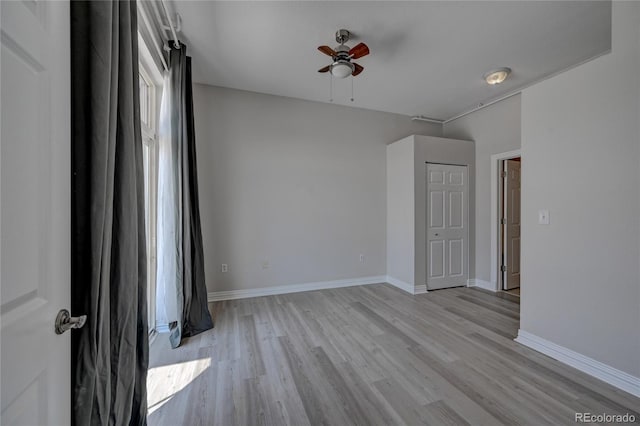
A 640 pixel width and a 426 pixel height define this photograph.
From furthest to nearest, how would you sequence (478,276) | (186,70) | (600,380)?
(478,276), (186,70), (600,380)

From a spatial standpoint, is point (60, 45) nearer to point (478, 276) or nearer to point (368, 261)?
point (368, 261)

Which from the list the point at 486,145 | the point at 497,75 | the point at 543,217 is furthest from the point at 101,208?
the point at 486,145

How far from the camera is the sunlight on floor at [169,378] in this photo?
1716 millimetres

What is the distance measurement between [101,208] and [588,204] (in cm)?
311

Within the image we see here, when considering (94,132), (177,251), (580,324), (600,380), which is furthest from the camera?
(177,251)

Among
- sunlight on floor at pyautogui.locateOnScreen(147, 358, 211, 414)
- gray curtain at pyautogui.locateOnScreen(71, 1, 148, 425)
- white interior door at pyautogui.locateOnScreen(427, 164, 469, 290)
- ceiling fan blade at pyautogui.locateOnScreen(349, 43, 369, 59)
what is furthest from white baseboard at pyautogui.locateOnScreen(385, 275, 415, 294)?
gray curtain at pyautogui.locateOnScreen(71, 1, 148, 425)

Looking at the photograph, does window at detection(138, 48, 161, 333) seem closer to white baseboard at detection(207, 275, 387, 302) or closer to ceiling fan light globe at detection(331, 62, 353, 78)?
white baseboard at detection(207, 275, 387, 302)

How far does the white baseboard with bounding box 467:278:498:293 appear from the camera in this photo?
391 cm

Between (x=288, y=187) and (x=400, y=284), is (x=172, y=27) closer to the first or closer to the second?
(x=288, y=187)

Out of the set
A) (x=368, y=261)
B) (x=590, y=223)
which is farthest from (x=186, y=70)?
(x=590, y=223)

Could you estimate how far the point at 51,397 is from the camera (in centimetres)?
72

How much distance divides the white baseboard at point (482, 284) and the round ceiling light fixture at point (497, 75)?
2.89 meters

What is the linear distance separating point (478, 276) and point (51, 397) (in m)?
4.85

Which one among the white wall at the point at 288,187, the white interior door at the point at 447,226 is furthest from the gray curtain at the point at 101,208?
the white interior door at the point at 447,226
